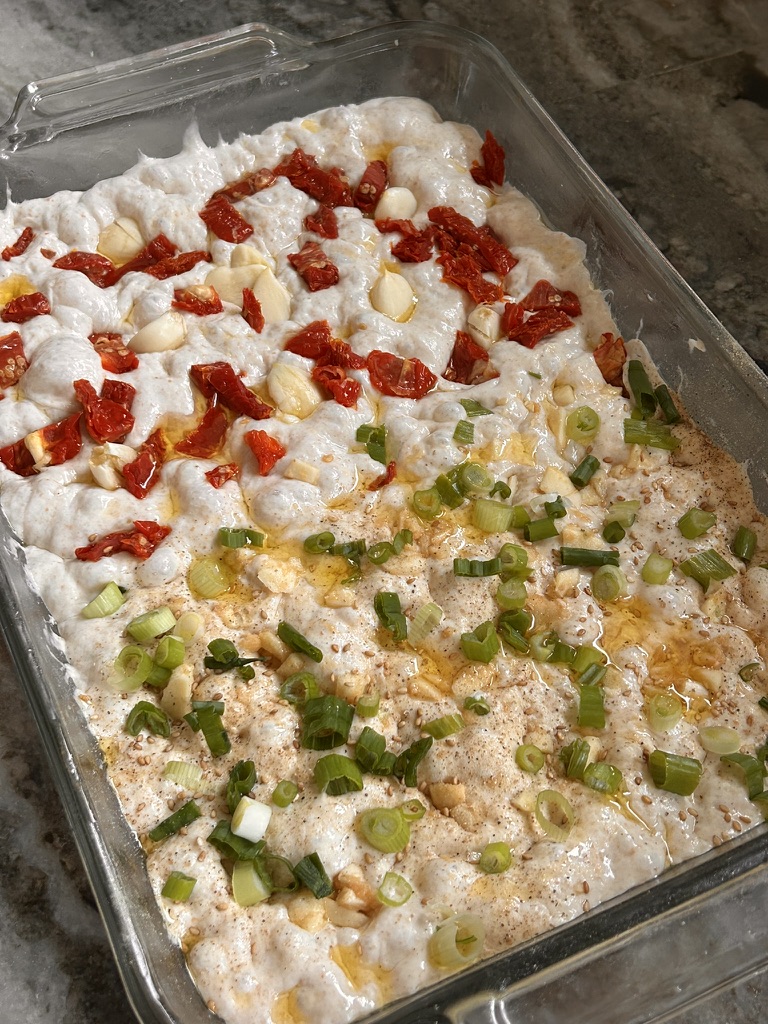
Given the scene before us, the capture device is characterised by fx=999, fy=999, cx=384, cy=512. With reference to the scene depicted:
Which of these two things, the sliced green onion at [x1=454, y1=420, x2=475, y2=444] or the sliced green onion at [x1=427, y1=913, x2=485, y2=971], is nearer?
the sliced green onion at [x1=427, y1=913, x2=485, y2=971]

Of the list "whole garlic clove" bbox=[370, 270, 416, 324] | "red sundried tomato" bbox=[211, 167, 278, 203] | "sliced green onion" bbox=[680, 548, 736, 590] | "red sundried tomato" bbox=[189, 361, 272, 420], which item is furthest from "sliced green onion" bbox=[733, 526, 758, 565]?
"red sundried tomato" bbox=[211, 167, 278, 203]

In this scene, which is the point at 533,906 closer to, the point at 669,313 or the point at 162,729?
the point at 162,729

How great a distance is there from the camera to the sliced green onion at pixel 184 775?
2.03 metres

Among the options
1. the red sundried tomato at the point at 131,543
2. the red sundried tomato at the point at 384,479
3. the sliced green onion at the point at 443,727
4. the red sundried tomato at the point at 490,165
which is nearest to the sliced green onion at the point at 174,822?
Answer: the sliced green onion at the point at 443,727

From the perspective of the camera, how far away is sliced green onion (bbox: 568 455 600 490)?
8.34 ft

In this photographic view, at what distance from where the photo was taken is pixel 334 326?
2.78m

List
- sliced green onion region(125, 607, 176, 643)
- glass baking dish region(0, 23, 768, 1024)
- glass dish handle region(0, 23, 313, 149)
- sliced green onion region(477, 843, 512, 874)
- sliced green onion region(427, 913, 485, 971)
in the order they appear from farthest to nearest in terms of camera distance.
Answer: glass dish handle region(0, 23, 313, 149), sliced green onion region(125, 607, 176, 643), sliced green onion region(477, 843, 512, 874), sliced green onion region(427, 913, 485, 971), glass baking dish region(0, 23, 768, 1024)

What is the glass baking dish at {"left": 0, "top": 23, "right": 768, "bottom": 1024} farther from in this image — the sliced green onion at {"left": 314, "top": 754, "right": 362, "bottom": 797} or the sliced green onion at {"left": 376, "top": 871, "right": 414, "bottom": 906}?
the sliced green onion at {"left": 314, "top": 754, "right": 362, "bottom": 797}

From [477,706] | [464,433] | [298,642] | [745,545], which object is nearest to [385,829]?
[477,706]

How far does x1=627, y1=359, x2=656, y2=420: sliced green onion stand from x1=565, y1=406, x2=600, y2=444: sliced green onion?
0.14 meters

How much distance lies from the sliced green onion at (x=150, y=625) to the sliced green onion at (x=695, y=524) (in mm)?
1237

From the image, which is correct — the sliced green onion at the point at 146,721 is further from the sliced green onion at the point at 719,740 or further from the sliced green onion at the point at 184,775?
the sliced green onion at the point at 719,740

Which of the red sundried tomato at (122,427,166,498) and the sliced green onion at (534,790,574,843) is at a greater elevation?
the sliced green onion at (534,790,574,843)

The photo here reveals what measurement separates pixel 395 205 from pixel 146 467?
3.79 feet
